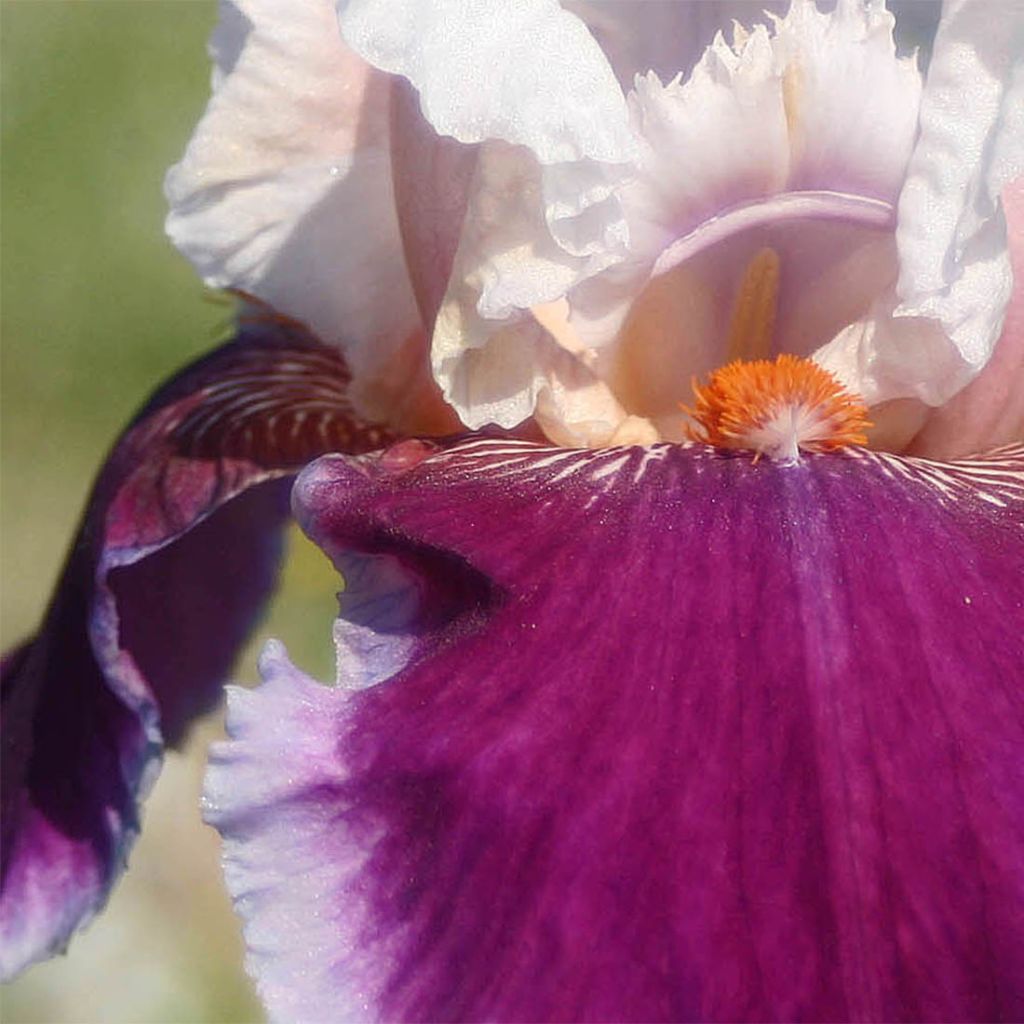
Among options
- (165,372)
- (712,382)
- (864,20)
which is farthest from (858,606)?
(165,372)

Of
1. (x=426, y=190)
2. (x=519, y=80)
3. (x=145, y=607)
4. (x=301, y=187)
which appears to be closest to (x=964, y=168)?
(x=519, y=80)

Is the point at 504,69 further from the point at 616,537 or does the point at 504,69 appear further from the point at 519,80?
the point at 616,537

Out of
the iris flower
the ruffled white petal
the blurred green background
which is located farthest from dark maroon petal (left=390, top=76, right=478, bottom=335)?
the blurred green background

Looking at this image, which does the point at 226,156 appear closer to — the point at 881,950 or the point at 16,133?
the point at 881,950

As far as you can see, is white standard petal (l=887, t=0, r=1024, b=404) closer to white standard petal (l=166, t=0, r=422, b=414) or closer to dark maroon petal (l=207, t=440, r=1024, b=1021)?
dark maroon petal (l=207, t=440, r=1024, b=1021)

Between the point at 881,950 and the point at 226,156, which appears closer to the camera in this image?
the point at 881,950

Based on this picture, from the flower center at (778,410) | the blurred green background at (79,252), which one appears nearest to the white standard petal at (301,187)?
the flower center at (778,410)

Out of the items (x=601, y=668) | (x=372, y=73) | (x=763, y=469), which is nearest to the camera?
(x=601, y=668)

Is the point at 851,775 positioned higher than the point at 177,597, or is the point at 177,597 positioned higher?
the point at 851,775
